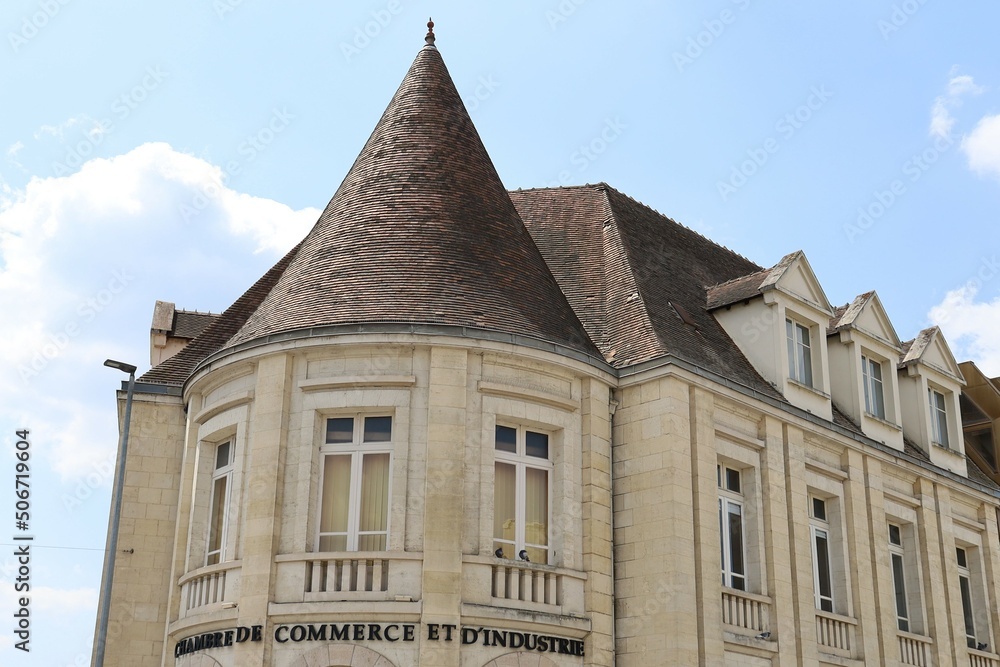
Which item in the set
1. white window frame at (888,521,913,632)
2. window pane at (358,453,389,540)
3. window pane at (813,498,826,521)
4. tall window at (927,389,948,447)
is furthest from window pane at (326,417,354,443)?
tall window at (927,389,948,447)

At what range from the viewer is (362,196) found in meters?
23.5

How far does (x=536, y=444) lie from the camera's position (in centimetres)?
2109

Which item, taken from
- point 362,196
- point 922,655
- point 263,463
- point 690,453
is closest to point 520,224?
point 362,196

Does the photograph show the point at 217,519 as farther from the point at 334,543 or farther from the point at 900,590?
the point at 900,590

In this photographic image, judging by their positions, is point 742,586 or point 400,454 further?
point 742,586

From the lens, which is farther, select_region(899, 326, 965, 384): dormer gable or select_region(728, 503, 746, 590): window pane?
select_region(899, 326, 965, 384): dormer gable

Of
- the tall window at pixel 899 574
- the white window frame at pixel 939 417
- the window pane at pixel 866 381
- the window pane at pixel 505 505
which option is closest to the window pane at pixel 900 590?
the tall window at pixel 899 574

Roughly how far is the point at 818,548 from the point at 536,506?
7.61m

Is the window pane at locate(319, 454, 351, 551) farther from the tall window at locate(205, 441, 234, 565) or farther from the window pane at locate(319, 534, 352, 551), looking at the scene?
the tall window at locate(205, 441, 234, 565)

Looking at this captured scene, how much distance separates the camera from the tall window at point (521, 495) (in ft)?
66.6

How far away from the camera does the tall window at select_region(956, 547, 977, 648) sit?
95.0ft

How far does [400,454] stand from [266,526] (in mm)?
2489

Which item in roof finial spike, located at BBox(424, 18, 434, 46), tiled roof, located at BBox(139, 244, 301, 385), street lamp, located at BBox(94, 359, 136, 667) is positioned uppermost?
roof finial spike, located at BBox(424, 18, 434, 46)

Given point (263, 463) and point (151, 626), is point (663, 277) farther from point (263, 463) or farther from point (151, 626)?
point (151, 626)
